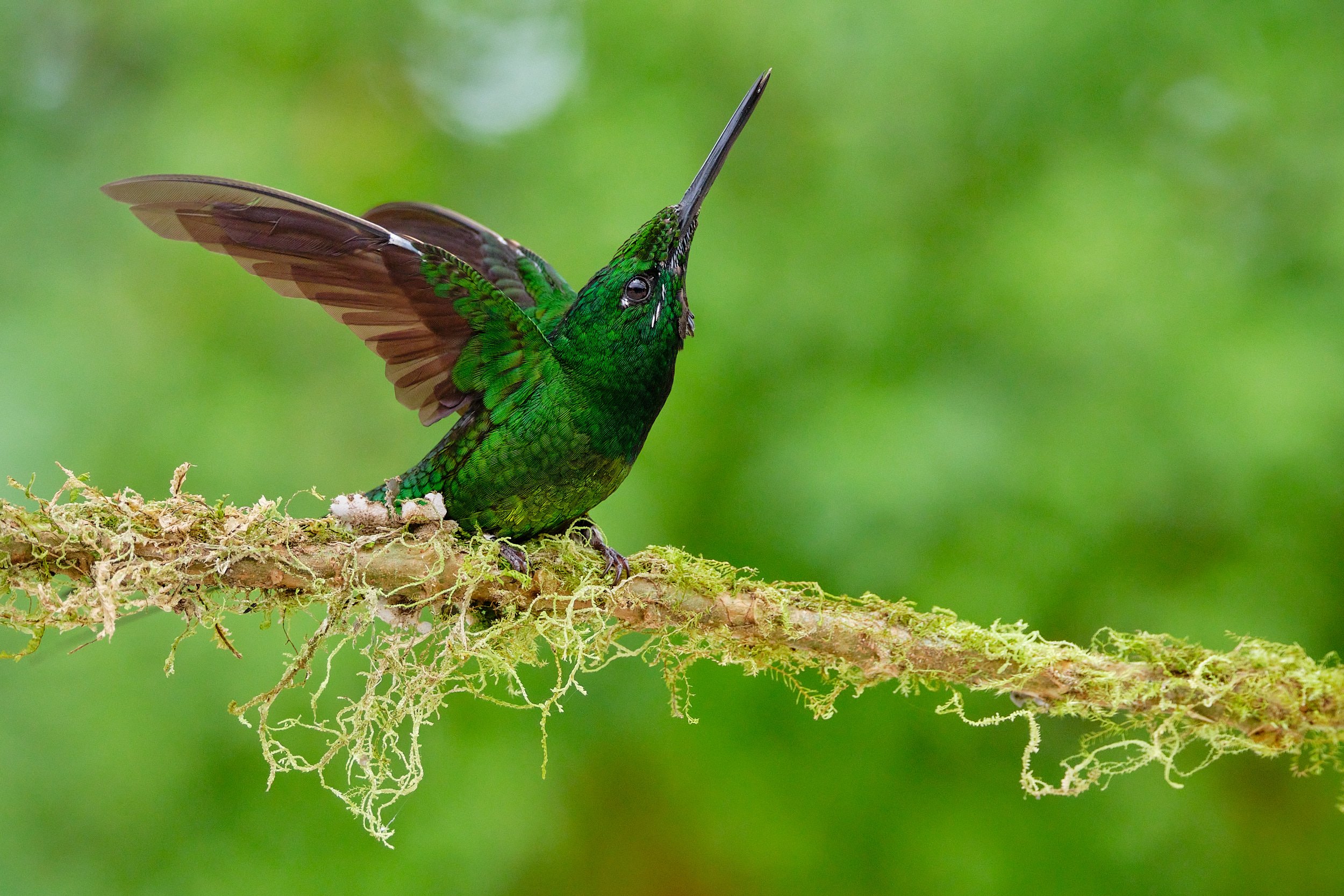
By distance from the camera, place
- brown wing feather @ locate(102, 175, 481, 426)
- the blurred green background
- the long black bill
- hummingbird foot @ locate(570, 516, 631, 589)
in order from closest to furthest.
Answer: brown wing feather @ locate(102, 175, 481, 426), hummingbird foot @ locate(570, 516, 631, 589), the long black bill, the blurred green background

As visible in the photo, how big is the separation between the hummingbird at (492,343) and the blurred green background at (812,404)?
1.26m

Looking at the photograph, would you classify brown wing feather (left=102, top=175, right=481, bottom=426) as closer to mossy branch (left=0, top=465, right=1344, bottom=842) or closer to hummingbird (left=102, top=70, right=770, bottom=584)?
hummingbird (left=102, top=70, right=770, bottom=584)

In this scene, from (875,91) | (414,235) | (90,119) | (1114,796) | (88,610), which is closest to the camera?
(88,610)

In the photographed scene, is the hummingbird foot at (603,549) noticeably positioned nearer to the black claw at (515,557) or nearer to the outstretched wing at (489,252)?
the black claw at (515,557)

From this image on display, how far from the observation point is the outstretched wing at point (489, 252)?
114 inches

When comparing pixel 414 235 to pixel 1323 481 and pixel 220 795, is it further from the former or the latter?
pixel 1323 481

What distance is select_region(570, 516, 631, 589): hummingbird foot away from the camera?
2.23 m

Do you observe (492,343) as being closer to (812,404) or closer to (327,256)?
(327,256)

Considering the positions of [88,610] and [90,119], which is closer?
[88,610]

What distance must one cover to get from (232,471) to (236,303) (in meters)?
0.84

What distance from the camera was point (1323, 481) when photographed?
10.8ft

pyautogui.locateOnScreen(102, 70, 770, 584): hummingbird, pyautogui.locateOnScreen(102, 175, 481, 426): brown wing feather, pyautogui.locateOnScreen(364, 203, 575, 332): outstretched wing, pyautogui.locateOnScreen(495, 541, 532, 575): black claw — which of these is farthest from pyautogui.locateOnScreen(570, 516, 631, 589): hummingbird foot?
pyautogui.locateOnScreen(364, 203, 575, 332): outstretched wing

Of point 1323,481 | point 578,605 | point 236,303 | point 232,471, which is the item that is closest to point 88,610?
point 578,605

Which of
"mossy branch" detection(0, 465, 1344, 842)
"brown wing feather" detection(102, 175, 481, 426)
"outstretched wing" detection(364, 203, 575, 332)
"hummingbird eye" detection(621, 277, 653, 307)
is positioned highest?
"outstretched wing" detection(364, 203, 575, 332)
